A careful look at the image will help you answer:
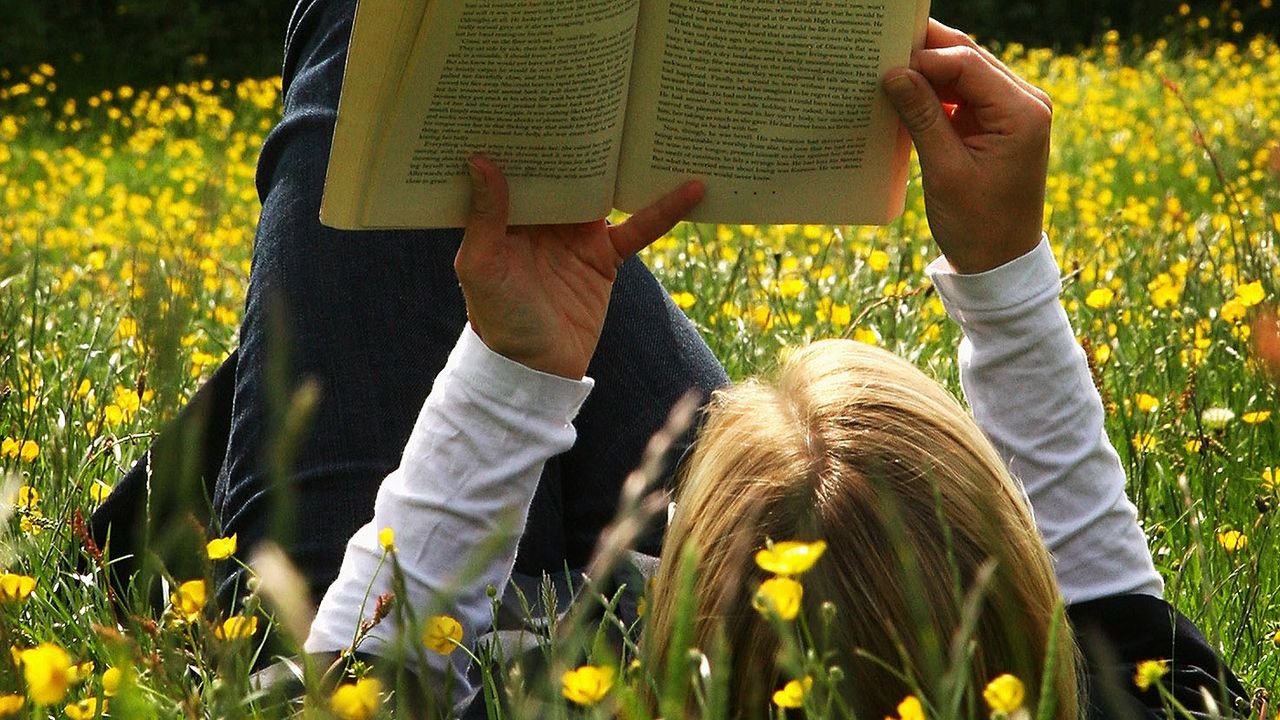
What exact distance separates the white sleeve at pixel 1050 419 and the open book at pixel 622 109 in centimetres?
12

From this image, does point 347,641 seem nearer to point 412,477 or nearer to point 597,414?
point 412,477

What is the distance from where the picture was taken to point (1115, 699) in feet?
2.39

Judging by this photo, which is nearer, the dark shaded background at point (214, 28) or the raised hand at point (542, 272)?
the raised hand at point (542, 272)

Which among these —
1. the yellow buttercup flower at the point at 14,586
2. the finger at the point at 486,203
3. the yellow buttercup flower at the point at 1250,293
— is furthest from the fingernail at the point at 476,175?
the yellow buttercup flower at the point at 1250,293

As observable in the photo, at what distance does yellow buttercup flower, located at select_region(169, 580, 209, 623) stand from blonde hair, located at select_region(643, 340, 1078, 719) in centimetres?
29

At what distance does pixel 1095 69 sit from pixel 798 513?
6666mm

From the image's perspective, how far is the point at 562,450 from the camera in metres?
1.20

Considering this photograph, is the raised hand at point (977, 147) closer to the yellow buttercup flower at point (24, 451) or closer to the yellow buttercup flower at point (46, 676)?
the yellow buttercup flower at point (46, 676)

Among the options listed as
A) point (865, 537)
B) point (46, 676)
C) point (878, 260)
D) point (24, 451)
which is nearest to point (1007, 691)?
point (865, 537)

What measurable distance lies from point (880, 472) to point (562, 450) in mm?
295

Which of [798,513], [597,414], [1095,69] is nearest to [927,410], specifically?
[798,513]

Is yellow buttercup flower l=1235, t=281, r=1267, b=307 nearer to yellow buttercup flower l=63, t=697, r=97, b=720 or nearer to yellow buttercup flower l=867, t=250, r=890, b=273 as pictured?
yellow buttercup flower l=867, t=250, r=890, b=273

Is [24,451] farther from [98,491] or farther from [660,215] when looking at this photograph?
[660,215]

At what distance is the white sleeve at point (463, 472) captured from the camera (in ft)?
3.90
